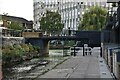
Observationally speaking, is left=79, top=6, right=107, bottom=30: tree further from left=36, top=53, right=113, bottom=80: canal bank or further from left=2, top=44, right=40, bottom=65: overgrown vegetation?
left=36, top=53, right=113, bottom=80: canal bank

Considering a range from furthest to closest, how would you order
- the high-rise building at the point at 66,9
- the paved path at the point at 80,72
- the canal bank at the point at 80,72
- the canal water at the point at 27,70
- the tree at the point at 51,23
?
the high-rise building at the point at 66,9 → the tree at the point at 51,23 → the canal water at the point at 27,70 → the paved path at the point at 80,72 → the canal bank at the point at 80,72

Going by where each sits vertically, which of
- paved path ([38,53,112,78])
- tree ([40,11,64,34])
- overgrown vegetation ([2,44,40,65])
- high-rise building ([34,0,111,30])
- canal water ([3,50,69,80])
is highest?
high-rise building ([34,0,111,30])

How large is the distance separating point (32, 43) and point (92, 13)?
28.5 meters

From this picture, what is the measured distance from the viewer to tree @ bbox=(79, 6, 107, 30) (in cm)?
9432

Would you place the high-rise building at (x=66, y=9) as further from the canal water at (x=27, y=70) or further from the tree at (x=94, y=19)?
the canal water at (x=27, y=70)

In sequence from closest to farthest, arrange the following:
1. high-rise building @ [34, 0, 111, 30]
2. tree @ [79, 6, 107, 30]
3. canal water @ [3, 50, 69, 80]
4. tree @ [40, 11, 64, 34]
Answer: canal water @ [3, 50, 69, 80] → tree @ [79, 6, 107, 30] → tree @ [40, 11, 64, 34] → high-rise building @ [34, 0, 111, 30]

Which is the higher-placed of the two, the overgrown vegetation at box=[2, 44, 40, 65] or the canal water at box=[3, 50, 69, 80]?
the overgrown vegetation at box=[2, 44, 40, 65]

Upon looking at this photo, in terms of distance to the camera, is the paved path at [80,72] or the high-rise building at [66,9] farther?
the high-rise building at [66,9]

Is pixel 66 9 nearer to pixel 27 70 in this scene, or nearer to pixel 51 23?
pixel 51 23

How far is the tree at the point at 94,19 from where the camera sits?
94325 millimetres

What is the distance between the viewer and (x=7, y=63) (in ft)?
161

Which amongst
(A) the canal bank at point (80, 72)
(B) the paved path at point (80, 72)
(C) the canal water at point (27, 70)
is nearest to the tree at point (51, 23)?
(C) the canal water at point (27, 70)

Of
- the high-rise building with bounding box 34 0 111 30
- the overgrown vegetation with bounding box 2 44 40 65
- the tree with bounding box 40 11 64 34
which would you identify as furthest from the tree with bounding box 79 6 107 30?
the high-rise building with bounding box 34 0 111 30

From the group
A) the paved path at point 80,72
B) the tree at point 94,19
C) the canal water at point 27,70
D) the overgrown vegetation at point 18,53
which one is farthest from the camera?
the tree at point 94,19
